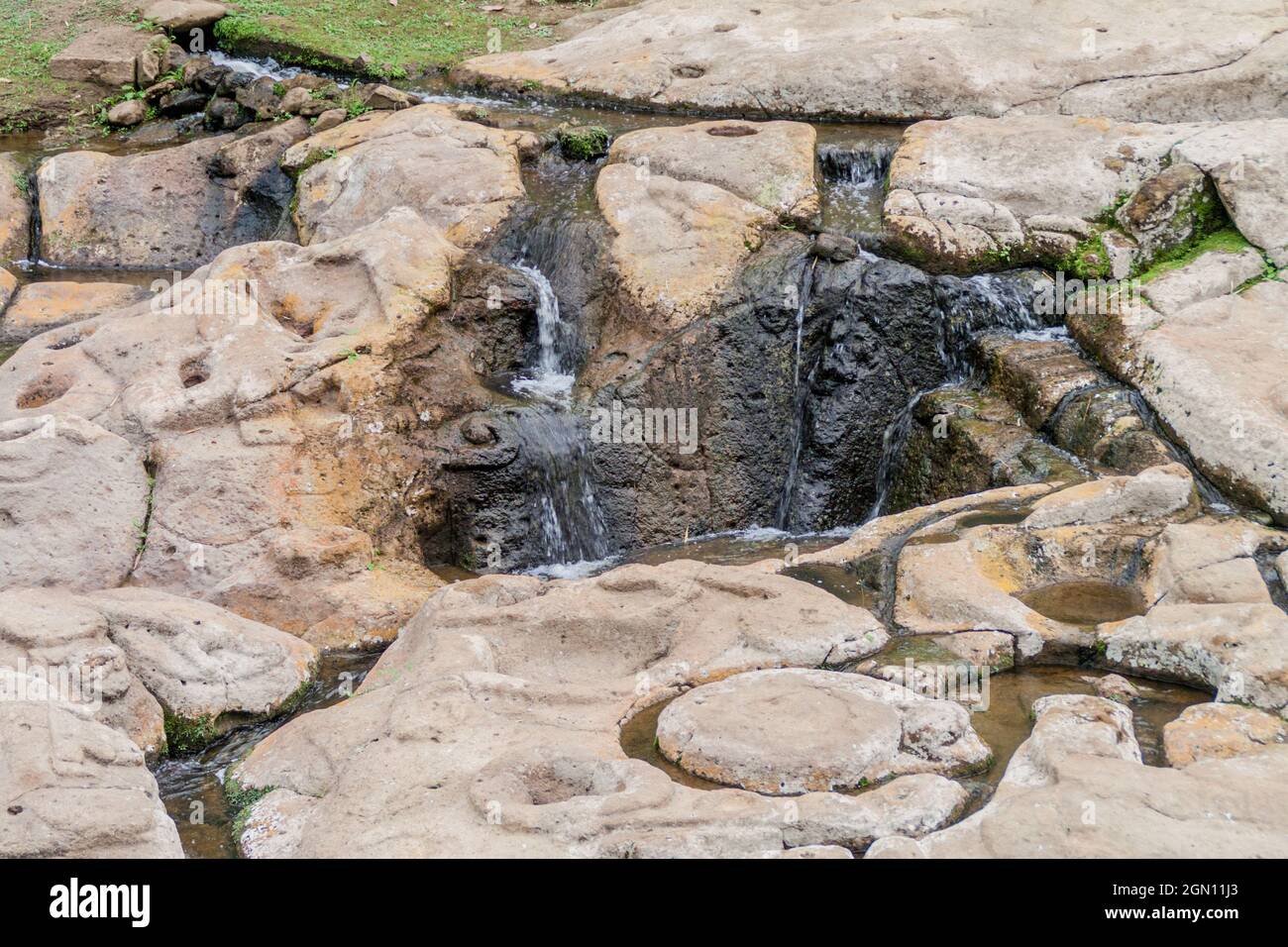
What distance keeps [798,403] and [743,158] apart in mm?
2052

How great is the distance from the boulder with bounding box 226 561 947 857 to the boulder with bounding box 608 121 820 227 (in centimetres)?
399

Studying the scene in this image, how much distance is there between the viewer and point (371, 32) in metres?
14.4

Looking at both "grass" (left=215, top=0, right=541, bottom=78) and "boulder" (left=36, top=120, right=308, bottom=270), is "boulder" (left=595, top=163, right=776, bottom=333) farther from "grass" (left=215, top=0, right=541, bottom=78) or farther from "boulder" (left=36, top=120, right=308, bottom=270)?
Answer: "grass" (left=215, top=0, right=541, bottom=78)

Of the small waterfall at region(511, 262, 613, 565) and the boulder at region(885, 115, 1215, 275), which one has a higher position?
the boulder at region(885, 115, 1215, 275)

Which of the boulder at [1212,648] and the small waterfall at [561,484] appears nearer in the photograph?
the boulder at [1212,648]

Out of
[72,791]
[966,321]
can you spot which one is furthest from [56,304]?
[966,321]

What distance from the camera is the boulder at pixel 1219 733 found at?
4.88m

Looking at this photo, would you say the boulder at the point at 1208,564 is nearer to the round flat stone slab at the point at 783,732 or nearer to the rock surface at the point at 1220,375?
the rock surface at the point at 1220,375

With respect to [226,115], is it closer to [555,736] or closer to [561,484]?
[561,484]

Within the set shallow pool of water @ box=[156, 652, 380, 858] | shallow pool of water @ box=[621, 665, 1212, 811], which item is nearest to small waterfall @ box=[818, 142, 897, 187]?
shallow pool of water @ box=[621, 665, 1212, 811]

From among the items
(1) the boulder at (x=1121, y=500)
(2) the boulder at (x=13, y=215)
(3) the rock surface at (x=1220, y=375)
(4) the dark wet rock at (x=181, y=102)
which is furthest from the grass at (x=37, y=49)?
(1) the boulder at (x=1121, y=500)

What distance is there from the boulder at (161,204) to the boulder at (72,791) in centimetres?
719

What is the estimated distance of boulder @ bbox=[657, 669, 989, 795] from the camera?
480 centimetres

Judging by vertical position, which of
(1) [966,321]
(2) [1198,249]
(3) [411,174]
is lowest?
(1) [966,321]
